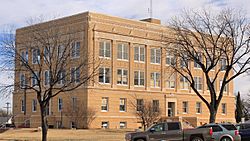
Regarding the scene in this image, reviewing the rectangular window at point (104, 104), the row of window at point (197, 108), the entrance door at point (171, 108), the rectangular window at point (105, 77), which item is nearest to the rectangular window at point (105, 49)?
the rectangular window at point (105, 77)

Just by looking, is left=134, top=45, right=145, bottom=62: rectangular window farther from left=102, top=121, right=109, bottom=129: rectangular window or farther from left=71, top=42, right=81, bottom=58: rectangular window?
left=102, top=121, right=109, bottom=129: rectangular window

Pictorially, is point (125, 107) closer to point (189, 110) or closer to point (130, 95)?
point (130, 95)

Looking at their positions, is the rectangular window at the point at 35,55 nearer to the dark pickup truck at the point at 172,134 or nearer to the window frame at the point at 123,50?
the dark pickup truck at the point at 172,134

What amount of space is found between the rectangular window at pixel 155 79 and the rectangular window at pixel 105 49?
9.96 m

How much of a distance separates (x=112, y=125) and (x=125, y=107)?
404cm

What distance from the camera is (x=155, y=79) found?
8188 cm

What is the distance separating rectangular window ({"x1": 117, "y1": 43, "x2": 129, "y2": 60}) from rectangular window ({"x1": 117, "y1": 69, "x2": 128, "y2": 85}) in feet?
6.13

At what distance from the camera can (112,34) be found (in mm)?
74500

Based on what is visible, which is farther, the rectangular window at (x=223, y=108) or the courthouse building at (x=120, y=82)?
the rectangular window at (x=223, y=108)

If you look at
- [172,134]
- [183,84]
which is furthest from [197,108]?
[172,134]

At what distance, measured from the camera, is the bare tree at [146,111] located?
216 ft

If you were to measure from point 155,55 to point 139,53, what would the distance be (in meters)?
3.65

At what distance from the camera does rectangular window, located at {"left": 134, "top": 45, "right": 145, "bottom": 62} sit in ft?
258

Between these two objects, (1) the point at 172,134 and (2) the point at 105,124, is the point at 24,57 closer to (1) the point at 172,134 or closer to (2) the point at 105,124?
(1) the point at 172,134
